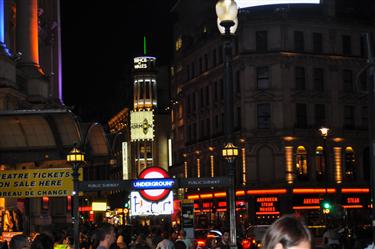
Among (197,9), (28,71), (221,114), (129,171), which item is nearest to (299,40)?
(221,114)

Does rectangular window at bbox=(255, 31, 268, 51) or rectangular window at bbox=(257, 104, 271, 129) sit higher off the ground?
rectangular window at bbox=(255, 31, 268, 51)

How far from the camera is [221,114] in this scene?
237ft

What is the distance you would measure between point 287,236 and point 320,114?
6568cm

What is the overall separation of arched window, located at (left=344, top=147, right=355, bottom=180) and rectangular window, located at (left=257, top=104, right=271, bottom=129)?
749cm

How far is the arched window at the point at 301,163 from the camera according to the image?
66.9 metres

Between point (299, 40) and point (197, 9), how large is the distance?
782 inches

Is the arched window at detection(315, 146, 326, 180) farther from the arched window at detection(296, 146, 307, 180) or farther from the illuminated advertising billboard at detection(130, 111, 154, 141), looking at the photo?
the illuminated advertising billboard at detection(130, 111, 154, 141)

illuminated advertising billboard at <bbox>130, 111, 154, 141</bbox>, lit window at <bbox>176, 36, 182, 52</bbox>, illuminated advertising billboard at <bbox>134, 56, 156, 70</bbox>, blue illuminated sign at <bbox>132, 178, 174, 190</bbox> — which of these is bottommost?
blue illuminated sign at <bbox>132, 178, 174, 190</bbox>

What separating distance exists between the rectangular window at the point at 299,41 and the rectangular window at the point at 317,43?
42.0 inches

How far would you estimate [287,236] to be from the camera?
347 cm

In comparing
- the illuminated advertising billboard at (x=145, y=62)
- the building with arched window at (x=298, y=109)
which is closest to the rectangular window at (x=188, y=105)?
the building with arched window at (x=298, y=109)

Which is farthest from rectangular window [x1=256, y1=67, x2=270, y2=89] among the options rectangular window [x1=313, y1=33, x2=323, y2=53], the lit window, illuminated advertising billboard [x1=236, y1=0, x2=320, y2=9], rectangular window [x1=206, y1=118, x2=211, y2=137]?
the lit window

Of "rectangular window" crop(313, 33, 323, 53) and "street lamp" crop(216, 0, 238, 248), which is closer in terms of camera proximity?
"street lamp" crop(216, 0, 238, 248)

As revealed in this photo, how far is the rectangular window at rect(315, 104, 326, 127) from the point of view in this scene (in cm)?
6806
